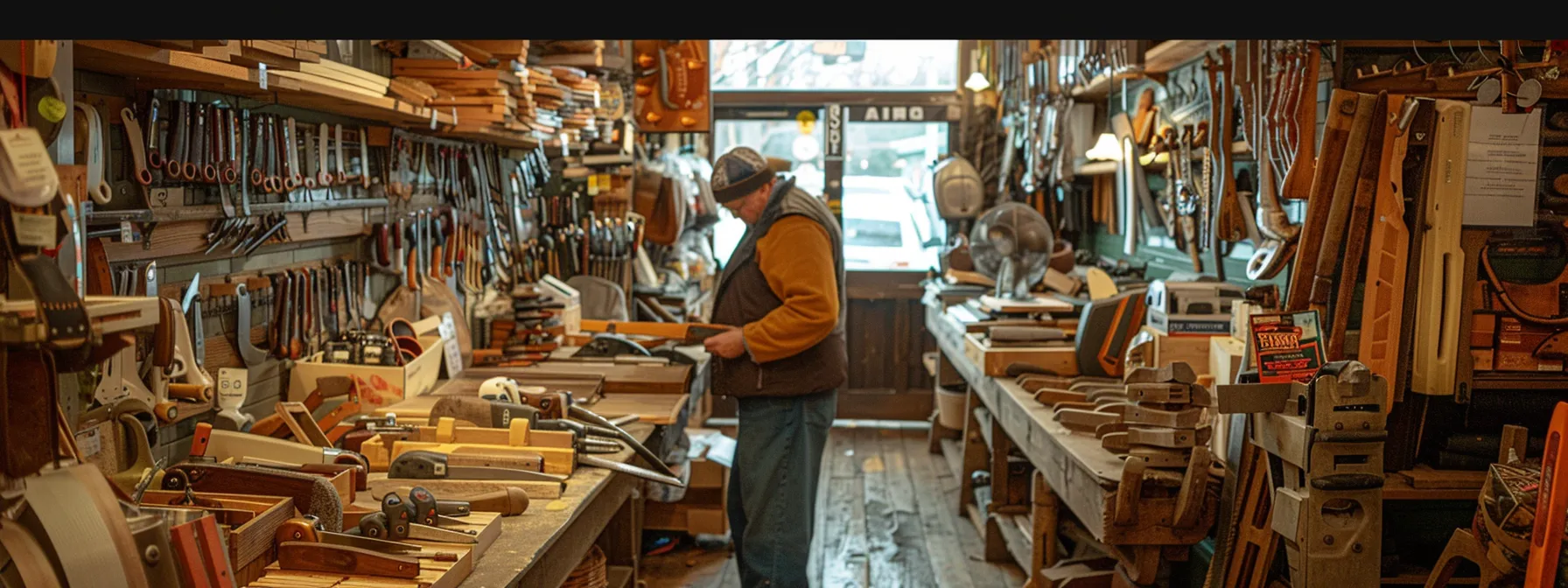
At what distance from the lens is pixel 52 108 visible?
6.46 feet

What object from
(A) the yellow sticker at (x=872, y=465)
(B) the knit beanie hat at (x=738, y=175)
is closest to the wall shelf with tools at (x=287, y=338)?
(B) the knit beanie hat at (x=738, y=175)

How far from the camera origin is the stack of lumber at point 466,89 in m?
4.49

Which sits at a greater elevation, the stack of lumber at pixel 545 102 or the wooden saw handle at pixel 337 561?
the stack of lumber at pixel 545 102

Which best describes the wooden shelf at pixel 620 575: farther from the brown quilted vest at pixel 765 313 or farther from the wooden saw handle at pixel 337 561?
the wooden saw handle at pixel 337 561

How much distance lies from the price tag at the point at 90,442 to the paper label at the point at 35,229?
122cm

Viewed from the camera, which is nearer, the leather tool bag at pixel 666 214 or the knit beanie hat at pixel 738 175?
the knit beanie hat at pixel 738 175

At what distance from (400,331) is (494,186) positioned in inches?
61.3

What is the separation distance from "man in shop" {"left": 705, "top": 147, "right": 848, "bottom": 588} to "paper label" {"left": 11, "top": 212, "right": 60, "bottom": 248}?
9.18 ft

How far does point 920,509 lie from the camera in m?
6.79

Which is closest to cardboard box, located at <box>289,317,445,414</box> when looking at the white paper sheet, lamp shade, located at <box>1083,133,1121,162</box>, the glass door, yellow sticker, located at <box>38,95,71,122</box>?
yellow sticker, located at <box>38,95,71,122</box>

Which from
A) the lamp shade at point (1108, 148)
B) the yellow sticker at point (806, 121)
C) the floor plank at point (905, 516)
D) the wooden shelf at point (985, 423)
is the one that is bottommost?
the floor plank at point (905, 516)

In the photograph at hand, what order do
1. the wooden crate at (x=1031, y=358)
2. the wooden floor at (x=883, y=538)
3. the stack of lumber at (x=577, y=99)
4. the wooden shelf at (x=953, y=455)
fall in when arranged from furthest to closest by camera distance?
1. the wooden shelf at (x=953, y=455)
2. the stack of lumber at (x=577, y=99)
3. the wooden floor at (x=883, y=538)
4. the wooden crate at (x=1031, y=358)
